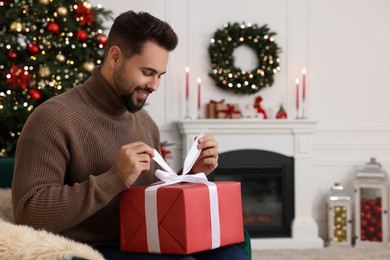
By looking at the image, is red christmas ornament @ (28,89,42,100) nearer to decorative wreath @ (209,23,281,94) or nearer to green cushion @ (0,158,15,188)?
decorative wreath @ (209,23,281,94)

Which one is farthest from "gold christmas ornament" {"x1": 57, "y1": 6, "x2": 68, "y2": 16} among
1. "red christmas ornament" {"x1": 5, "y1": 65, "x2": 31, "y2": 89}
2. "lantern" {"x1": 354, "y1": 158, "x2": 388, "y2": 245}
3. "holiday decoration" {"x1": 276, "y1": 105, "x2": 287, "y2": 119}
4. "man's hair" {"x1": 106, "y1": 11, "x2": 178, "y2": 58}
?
"lantern" {"x1": 354, "y1": 158, "x2": 388, "y2": 245}

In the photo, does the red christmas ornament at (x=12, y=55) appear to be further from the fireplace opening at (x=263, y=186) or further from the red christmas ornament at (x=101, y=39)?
the fireplace opening at (x=263, y=186)

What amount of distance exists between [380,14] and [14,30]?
9.88ft

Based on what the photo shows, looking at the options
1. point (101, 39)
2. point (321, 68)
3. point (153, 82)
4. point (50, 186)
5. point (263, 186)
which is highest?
point (101, 39)

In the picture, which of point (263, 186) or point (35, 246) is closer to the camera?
point (35, 246)

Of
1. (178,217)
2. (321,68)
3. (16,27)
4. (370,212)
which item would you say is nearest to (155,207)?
(178,217)

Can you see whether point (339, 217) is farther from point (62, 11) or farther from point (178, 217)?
point (178, 217)

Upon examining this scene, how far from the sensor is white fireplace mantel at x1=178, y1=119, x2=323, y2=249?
16.2 feet

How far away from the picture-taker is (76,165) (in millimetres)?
1854

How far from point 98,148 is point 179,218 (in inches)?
15.4

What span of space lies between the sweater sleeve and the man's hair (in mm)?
336

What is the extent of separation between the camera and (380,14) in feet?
17.5

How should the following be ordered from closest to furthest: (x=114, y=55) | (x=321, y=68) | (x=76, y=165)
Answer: (x=76, y=165), (x=114, y=55), (x=321, y=68)

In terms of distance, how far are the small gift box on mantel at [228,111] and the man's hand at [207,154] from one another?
2.96 m
